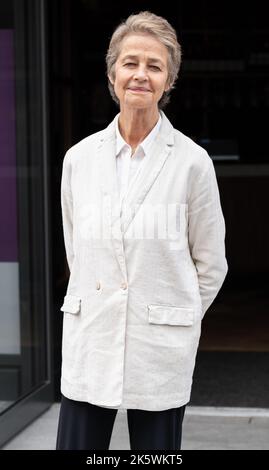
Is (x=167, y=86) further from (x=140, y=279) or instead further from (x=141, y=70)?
(x=140, y=279)

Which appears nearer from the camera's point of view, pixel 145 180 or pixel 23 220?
pixel 145 180

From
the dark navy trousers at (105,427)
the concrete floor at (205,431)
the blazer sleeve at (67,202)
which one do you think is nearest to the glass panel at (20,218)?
the concrete floor at (205,431)

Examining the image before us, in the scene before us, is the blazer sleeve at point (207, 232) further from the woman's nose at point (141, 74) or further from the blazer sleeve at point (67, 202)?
the blazer sleeve at point (67, 202)

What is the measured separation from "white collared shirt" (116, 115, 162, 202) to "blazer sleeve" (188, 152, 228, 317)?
0.55 ft

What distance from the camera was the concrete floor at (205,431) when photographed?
4812 mm

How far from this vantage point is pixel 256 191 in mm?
10836

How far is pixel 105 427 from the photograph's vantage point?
2738 mm

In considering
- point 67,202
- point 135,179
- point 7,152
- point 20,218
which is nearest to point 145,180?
point 135,179

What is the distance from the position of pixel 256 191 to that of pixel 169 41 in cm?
827

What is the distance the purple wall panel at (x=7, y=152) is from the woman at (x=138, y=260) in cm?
235

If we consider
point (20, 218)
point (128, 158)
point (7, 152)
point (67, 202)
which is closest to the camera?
point (128, 158)

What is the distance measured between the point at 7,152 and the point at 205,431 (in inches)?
73.0

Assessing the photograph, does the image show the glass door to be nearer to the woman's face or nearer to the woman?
the woman

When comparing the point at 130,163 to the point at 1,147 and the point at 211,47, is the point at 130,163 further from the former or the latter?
the point at 211,47
